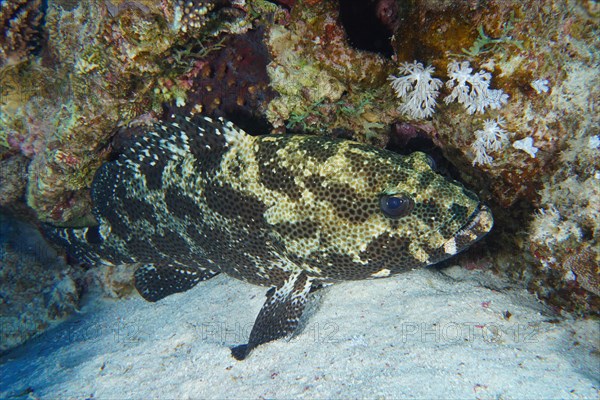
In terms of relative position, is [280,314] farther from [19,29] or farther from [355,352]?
[19,29]

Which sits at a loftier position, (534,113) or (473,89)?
(473,89)

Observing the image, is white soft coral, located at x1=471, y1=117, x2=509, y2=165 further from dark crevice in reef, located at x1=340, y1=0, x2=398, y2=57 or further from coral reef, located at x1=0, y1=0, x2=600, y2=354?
dark crevice in reef, located at x1=340, y1=0, x2=398, y2=57

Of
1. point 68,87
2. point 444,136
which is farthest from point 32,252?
point 444,136

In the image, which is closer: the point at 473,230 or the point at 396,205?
the point at 473,230

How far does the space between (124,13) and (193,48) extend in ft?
2.53

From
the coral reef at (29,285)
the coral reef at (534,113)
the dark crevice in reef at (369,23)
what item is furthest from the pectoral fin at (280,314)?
the coral reef at (29,285)

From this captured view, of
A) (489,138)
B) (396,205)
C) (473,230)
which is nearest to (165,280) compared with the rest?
(396,205)

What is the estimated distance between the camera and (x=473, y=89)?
126 inches

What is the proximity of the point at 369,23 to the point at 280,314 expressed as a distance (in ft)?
11.0

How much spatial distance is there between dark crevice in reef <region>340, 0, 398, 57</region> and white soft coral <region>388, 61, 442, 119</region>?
0.42 m

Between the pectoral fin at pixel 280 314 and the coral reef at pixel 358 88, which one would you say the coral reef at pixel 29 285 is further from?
the pectoral fin at pixel 280 314

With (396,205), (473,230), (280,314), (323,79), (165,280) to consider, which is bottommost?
(280,314)

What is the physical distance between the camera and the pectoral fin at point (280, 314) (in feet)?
12.2

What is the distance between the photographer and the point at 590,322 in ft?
11.0
